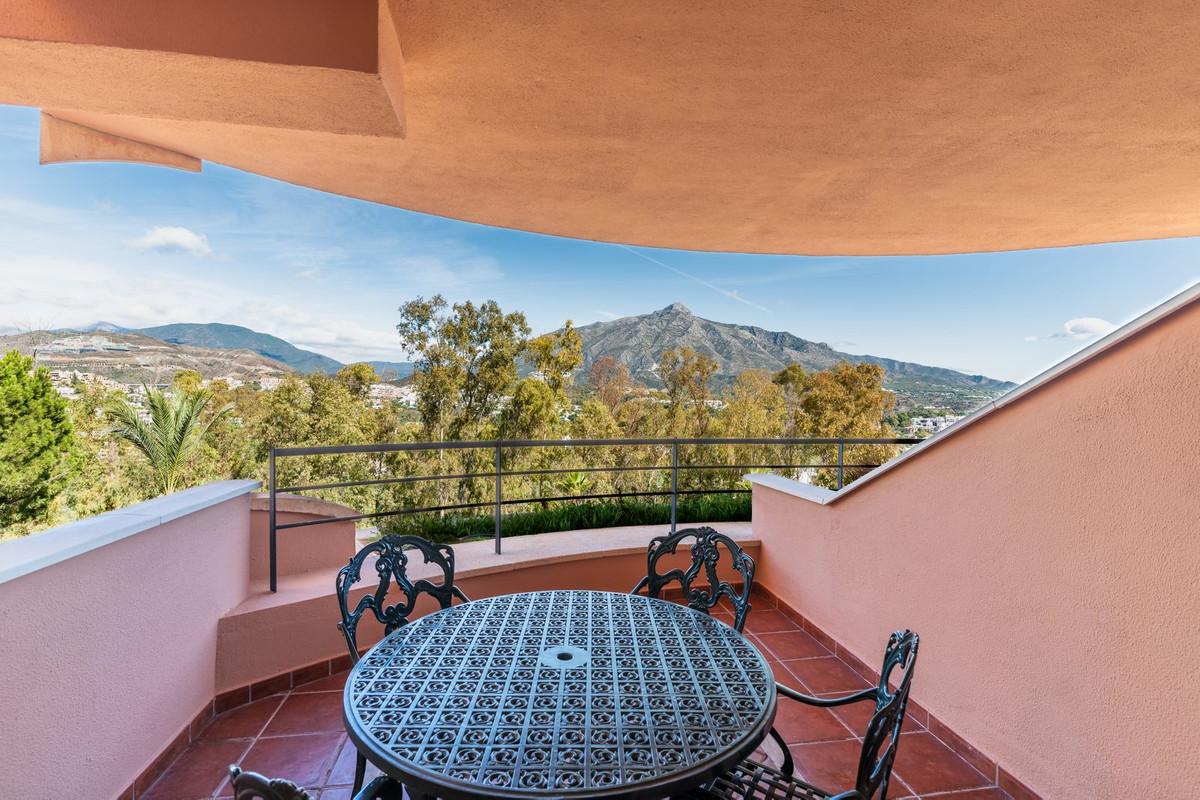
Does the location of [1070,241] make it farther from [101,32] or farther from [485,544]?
[101,32]

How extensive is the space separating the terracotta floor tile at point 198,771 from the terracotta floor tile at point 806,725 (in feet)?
6.70

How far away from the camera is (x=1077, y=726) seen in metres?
1.71

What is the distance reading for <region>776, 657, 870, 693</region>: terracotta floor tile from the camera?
8.80ft

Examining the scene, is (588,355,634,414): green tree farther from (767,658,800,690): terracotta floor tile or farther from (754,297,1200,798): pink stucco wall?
(754,297,1200,798): pink stucco wall

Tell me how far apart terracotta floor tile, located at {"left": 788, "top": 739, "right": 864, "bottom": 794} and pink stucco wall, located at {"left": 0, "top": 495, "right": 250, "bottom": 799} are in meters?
2.26

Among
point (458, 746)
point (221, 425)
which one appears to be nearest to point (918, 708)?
point (458, 746)

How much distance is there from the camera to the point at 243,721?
233cm

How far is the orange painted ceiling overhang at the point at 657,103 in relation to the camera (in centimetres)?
187

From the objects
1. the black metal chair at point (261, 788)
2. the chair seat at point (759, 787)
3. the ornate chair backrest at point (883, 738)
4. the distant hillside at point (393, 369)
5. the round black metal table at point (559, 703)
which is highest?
the distant hillside at point (393, 369)

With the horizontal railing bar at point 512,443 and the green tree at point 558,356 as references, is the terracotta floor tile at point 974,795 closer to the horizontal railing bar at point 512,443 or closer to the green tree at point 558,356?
the horizontal railing bar at point 512,443

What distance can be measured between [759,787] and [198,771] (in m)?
1.93

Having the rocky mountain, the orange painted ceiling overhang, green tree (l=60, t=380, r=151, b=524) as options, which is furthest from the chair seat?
green tree (l=60, t=380, r=151, b=524)

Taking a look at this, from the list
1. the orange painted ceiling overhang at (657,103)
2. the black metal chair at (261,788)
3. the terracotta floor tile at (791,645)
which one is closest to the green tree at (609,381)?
the orange painted ceiling overhang at (657,103)

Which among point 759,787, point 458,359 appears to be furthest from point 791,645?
point 458,359
